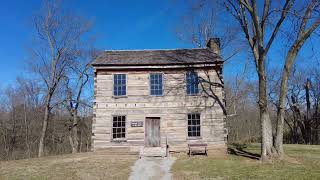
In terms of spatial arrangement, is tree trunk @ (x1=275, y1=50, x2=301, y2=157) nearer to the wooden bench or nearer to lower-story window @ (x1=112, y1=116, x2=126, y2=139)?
the wooden bench

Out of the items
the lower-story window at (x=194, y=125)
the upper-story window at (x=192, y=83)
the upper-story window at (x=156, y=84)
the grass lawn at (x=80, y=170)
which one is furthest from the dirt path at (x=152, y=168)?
the upper-story window at (x=192, y=83)

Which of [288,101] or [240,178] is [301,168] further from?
[288,101]

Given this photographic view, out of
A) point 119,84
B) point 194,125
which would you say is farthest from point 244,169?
point 119,84

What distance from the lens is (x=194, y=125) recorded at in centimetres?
2061

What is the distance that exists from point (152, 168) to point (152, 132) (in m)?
5.11

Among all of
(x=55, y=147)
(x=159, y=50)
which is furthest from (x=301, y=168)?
(x=55, y=147)

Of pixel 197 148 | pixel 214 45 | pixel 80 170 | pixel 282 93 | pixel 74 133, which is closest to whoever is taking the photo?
pixel 80 170

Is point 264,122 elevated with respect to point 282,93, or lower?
lower

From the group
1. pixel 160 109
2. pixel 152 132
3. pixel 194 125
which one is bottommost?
pixel 152 132

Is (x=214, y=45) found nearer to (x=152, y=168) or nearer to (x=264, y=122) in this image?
(x=264, y=122)

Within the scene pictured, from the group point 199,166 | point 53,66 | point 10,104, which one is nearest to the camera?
point 199,166

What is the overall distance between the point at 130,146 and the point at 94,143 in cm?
241

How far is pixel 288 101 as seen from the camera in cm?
4138

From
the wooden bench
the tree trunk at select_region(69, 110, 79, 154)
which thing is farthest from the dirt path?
the tree trunk at select_region(69, 110, 79, 154)
